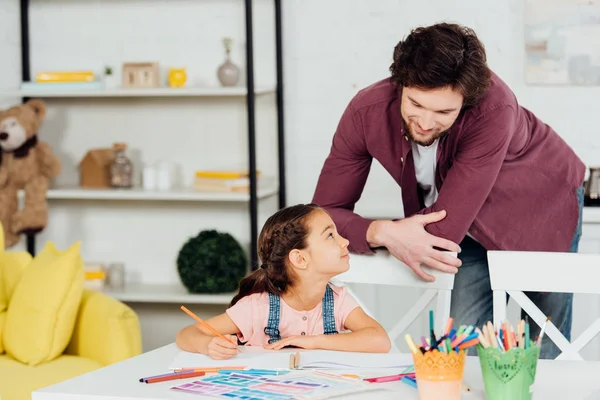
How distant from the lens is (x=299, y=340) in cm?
159

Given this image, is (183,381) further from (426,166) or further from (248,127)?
(248,127)

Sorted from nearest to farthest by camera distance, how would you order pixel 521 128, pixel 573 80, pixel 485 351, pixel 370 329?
pixel 485 351 < pixel 370 329 < pixel 521 128 < pixel 573 80

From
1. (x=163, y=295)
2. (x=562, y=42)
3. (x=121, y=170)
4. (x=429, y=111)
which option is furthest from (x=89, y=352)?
(x=562, y=42)

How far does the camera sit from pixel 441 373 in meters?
1.20

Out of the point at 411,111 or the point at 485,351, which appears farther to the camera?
the point at 411,111

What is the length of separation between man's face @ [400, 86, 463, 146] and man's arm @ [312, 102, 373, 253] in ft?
0.67

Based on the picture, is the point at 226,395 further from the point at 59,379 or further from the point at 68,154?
the point at 68,154

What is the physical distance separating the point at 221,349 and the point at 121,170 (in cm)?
225

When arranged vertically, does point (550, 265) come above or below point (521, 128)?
below

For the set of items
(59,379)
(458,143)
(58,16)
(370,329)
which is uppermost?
(58,16)

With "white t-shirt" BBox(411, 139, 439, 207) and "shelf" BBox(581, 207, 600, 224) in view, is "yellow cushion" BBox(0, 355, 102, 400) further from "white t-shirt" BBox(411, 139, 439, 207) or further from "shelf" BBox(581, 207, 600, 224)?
"shelf" BBox(581, 207, 600, 224)

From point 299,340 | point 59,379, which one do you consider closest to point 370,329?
point 299,340

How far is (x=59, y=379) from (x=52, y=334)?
7.2 inches

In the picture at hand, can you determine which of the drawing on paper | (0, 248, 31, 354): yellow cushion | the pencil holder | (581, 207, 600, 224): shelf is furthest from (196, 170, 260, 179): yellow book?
the pencil holder
